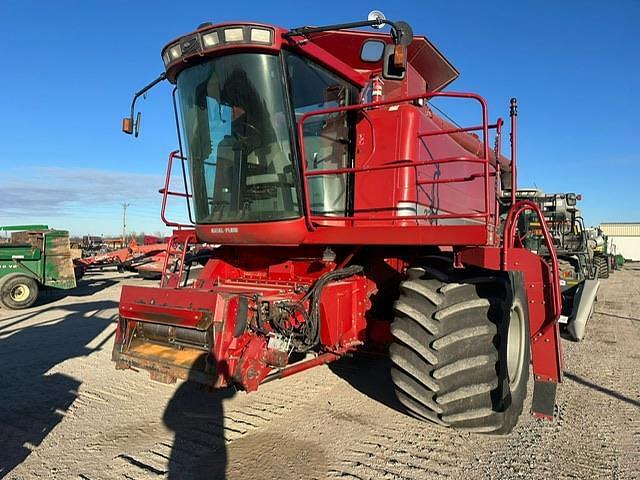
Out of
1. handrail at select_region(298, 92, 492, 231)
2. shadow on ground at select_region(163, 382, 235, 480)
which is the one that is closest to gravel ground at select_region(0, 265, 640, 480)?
shadow on ground at select_region(163, 382, 235, 480)

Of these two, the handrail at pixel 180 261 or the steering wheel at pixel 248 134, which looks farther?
the handrail at pixel 180 261

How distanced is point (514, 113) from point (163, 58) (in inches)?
128

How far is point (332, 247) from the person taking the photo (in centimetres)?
470

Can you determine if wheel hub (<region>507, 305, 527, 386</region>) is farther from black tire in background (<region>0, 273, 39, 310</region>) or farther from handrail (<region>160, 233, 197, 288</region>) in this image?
black tire in background (<region>0, 273, 39, 310</region>)

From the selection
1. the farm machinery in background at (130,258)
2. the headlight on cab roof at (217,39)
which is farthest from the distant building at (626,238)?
the headlight on cab roof at (217,39)

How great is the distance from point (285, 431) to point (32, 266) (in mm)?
12033

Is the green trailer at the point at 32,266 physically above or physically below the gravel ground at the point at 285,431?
above

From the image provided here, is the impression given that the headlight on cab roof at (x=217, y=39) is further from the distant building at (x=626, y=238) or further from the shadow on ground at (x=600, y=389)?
the distant building at (x=626, y=238)

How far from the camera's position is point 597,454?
136 inches

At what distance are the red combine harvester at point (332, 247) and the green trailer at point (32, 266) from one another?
9418 mm

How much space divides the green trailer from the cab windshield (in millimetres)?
10280

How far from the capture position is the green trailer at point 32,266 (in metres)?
12.3

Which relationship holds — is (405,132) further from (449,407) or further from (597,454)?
(597,454)

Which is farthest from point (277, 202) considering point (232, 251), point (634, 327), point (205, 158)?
point (634, 327)
